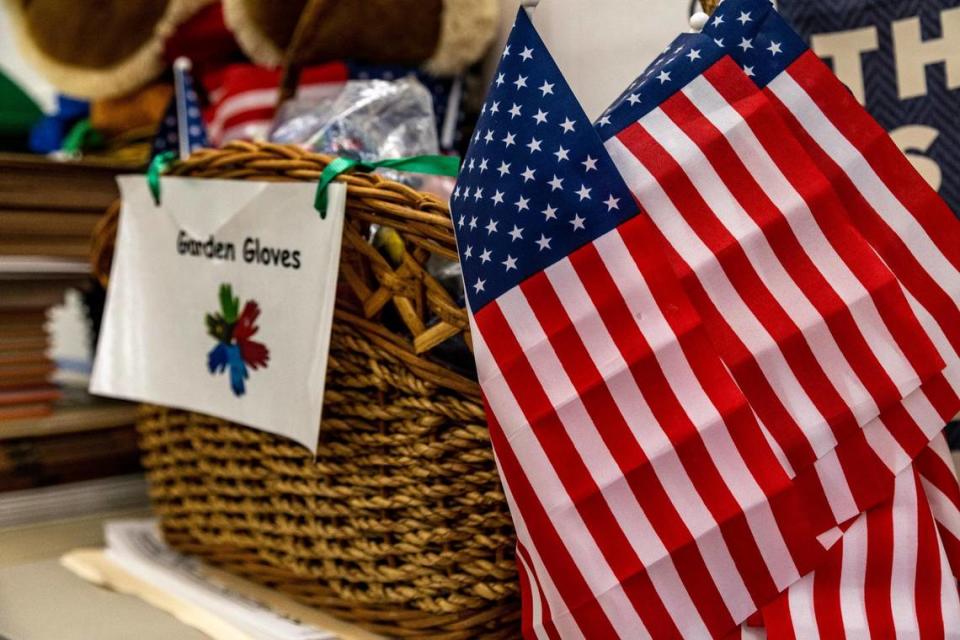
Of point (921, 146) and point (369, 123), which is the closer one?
point (921, 146)

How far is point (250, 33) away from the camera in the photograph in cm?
94

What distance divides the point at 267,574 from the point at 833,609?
487 mm

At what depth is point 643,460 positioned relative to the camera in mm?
516

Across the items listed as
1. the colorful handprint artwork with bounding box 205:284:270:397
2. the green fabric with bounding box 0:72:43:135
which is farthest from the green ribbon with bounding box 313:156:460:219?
the green fabric with bounding box 0:72:43:135

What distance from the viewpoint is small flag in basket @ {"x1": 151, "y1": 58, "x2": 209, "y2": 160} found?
3.05 ft

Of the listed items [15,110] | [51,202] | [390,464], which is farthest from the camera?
[15,110]

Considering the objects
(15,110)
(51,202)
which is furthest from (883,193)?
(15,110)

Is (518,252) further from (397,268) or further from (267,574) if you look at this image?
(267,574)

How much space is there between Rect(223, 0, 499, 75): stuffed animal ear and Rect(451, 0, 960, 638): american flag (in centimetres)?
36

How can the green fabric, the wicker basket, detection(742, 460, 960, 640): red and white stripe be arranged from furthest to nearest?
the green fabric, the wicker basket, detection(742, 460, 960, 640): red and white stripe

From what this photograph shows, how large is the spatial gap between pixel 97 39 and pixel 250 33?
29 centimetres

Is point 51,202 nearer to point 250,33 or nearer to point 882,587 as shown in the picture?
point 250,33

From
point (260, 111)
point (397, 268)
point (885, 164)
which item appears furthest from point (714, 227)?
point (260, 111)

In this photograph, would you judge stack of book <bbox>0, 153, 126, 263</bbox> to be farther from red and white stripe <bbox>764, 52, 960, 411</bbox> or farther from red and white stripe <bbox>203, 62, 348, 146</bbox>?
red and white stripe <bbox>764, 52, 960, 411</bbox>
